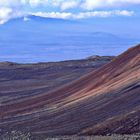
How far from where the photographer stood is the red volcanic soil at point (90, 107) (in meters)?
34.4

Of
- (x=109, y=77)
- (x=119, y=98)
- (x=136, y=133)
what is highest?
(x=109, y=77)

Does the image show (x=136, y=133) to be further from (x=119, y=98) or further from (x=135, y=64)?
(x=135, y=64)

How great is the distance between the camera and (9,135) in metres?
33.0

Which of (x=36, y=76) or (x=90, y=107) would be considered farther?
(x=36, y=76)

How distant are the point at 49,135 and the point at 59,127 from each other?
99.5 inches

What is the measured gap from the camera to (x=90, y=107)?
39562mm

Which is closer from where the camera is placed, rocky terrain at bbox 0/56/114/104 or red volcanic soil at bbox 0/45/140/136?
red volcanic soil at bbox 0/45/140/136

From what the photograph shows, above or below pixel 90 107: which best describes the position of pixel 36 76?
above

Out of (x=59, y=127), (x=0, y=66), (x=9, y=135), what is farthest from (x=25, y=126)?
(x=0, y=66)

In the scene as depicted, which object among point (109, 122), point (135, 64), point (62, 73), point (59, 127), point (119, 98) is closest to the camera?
point (109, 122)

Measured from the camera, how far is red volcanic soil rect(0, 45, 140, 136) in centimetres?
3441

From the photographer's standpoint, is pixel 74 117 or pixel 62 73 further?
pixel 62 73

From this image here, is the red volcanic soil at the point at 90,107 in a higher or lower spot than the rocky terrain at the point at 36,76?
lower

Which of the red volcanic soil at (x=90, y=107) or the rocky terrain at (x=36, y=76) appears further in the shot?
the rocky terrain at (x=36, y=76)
